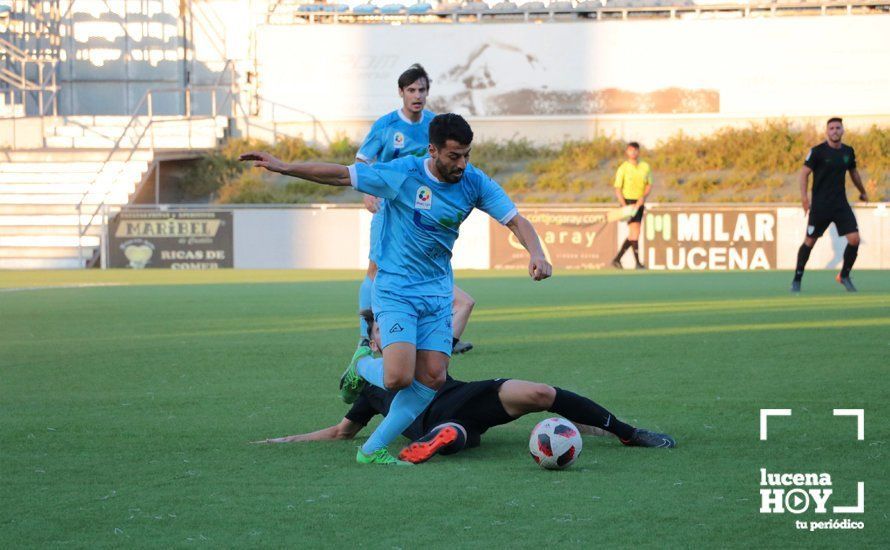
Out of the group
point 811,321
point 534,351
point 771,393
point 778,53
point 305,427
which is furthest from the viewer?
point 778,53

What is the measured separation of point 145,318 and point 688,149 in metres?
23.5

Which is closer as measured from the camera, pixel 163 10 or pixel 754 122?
pixel 754 122

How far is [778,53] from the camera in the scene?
1388 inches

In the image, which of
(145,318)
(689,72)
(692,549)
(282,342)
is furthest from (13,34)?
(692,549)

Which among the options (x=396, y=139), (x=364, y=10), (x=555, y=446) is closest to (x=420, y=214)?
(x=555, y=446)

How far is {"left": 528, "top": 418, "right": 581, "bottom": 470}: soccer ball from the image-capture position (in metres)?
5.68

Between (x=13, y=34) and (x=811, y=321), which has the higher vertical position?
(x=13, y=34)

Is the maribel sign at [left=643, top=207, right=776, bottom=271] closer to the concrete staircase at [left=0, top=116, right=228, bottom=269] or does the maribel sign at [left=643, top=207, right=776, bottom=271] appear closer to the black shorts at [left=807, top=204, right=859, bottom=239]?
the black shorts at [left=807, top=204, right=859, bottom=239]

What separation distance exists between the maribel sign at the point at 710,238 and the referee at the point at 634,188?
193 centimetres

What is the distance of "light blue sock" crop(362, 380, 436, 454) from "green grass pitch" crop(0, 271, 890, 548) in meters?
0.21

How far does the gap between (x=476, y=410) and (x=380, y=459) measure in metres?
0.58

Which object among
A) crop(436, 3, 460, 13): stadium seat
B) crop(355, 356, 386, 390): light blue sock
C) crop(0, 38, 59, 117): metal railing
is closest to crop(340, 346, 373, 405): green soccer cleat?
crop(355, 356, 386, 390): light blue sock

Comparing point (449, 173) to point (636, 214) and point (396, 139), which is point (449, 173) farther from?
point (636, 214)

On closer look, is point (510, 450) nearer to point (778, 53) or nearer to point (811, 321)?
point (811, 321)
